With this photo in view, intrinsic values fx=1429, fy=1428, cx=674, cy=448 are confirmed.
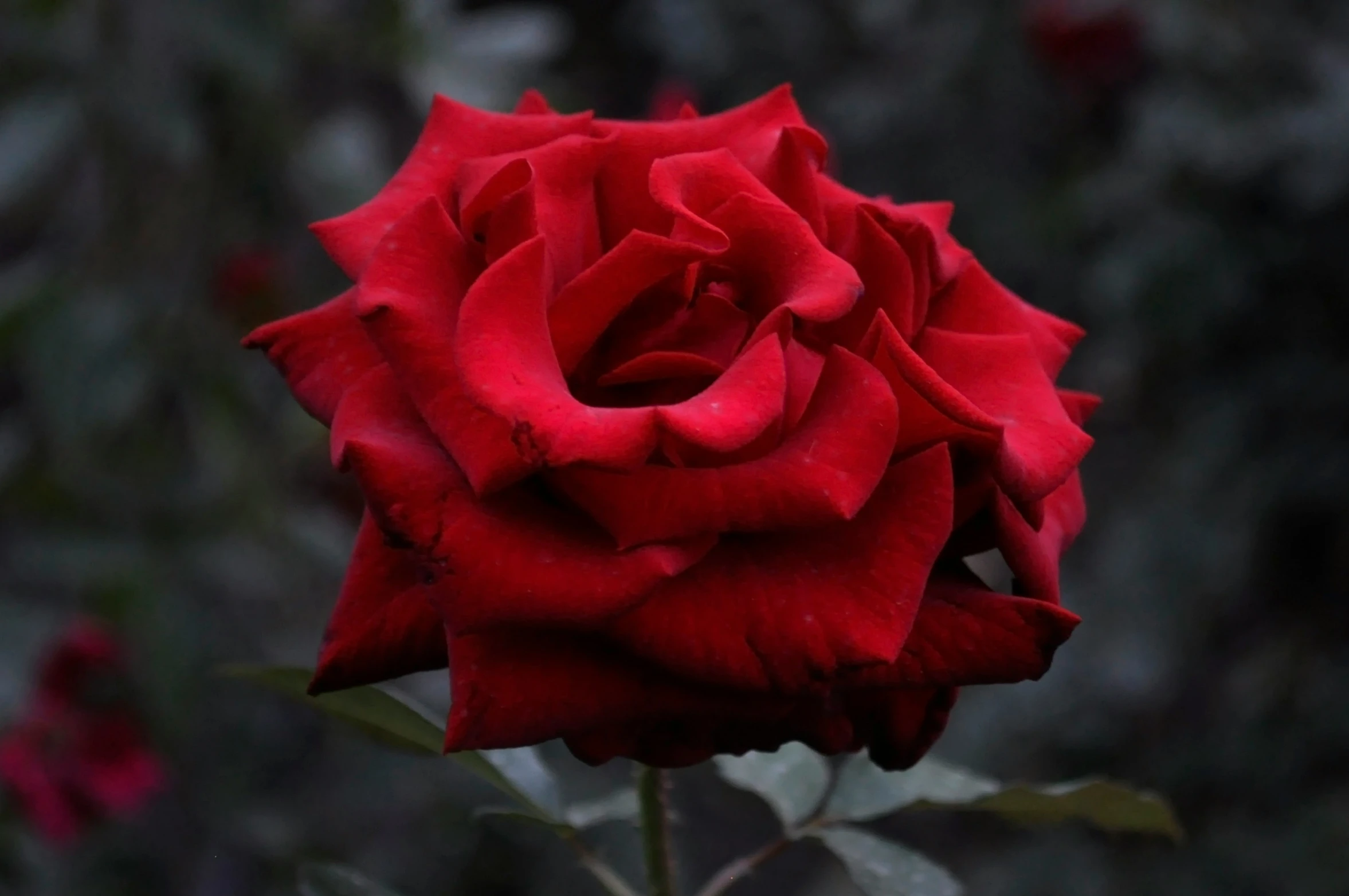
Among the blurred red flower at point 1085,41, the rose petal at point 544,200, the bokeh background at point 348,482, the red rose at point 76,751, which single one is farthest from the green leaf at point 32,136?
the blurred red flower at point 1085,41

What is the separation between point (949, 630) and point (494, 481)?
18 cm

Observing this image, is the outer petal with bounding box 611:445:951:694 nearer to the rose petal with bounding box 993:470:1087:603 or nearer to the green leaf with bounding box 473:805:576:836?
the rose petal with bounding box 993:470:1087:603

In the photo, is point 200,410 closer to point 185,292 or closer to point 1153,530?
point 185,292

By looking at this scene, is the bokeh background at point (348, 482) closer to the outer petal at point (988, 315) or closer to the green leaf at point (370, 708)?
the green leaf at point (370, 708)

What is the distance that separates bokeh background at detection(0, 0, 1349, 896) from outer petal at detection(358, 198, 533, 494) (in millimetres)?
1075

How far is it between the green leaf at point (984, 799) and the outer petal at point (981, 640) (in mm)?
187

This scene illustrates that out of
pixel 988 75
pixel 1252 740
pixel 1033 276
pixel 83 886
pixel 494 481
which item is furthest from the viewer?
pixel 1033 276

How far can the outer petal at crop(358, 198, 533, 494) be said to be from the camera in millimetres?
486

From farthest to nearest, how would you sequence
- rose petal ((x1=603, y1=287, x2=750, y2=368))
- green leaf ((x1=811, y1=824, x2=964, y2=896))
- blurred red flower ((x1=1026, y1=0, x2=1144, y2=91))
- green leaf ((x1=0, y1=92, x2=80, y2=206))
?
blurred red flower ((x1=1026, y1=0, x2=1144, y2=91)), green leaf ((x1=0, y1=92, x2=80, y2=206)), green leaf ((x1=811, y1=824, x2=964, y2=896)), rose petal ((x1=603, y1=287, x2=750, y2=368))

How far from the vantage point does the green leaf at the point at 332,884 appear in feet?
2.27

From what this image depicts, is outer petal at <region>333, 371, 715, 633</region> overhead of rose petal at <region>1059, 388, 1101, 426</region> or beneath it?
overhead

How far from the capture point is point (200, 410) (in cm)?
179

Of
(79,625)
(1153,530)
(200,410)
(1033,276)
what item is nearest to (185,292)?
(200,410)

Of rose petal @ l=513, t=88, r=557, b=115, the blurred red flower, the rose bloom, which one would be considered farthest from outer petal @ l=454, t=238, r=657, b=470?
the blurred red flower
